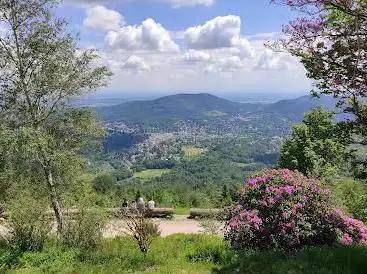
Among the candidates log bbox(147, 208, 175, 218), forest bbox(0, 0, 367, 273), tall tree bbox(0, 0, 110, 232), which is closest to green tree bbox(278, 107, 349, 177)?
forest bbox(0, 0, 367, 273)

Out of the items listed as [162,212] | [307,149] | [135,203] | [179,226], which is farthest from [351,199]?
[135,203]

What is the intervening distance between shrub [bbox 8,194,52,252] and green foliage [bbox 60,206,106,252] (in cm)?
69

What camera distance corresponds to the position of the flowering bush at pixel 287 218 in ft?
33.4

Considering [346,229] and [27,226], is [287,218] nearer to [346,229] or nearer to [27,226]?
[346,229]

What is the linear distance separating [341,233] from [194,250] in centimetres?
489

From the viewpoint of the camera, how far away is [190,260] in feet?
41.4

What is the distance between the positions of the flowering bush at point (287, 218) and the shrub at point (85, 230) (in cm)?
531

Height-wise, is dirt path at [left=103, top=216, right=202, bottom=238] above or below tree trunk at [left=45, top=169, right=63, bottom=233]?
below

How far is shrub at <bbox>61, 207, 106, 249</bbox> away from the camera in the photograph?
14.3 meters

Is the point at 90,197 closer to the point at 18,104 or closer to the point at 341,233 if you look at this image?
the point at 18,104

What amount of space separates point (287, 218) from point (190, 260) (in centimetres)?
364

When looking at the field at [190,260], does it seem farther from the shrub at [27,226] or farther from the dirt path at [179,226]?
the dirt path at [179,226]

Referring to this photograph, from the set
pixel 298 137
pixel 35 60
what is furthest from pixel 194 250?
pixel 298 137

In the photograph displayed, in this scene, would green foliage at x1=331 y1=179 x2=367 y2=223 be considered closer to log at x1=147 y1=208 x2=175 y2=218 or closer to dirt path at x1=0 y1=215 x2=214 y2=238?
dirt path at x1=0 y1=215 x2=214 y2=238
